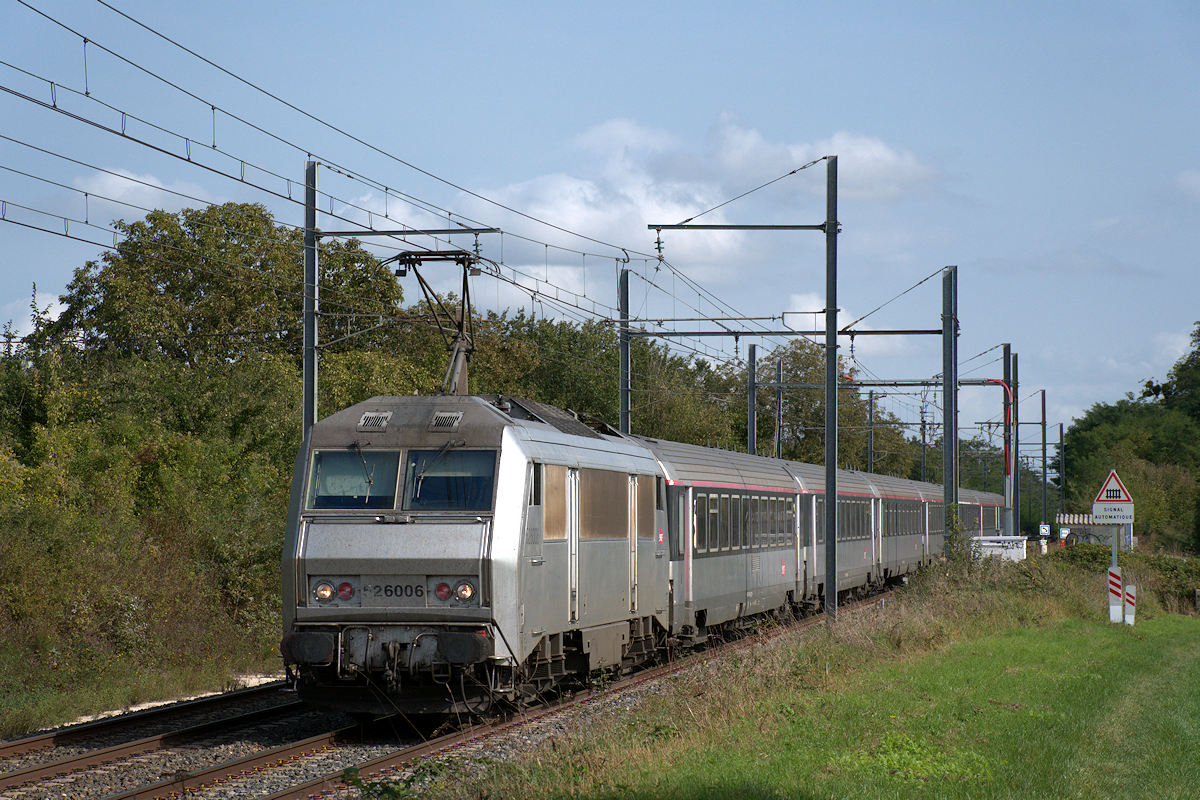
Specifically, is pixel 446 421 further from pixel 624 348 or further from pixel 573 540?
pixel 624 348

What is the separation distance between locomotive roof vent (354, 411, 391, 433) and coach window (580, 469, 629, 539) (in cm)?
247

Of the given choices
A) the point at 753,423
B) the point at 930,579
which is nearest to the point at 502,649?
the point at 930,579

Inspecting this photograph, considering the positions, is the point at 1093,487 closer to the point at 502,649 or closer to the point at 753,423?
the point at 753,423

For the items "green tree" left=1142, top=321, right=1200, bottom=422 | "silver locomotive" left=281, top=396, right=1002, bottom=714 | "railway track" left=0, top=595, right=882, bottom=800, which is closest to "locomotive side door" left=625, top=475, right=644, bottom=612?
"silver locomotive" left=281, top=396, right=1002, bottom=714

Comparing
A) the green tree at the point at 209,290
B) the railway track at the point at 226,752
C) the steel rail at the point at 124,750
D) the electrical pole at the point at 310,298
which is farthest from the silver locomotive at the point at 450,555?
the green tree at the point at 209,290

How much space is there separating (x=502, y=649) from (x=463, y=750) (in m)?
0.98

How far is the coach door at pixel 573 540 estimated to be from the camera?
1427cm

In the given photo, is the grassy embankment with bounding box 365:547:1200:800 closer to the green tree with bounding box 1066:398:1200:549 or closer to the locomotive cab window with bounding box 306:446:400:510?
the locomotive cab window with bounding box 306:446:400:510

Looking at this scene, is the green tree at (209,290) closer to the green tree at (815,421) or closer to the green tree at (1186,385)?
the green tree at (815,421)

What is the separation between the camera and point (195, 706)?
14.6 metres

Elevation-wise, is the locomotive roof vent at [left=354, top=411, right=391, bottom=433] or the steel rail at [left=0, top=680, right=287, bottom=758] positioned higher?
the locomotive roof vent at [left=354, top=411, right=391, bottom=433]

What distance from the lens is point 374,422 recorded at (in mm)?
13359

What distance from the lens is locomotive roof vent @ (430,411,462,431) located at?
43.2ft

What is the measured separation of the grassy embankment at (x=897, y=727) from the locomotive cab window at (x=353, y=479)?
3.05m
